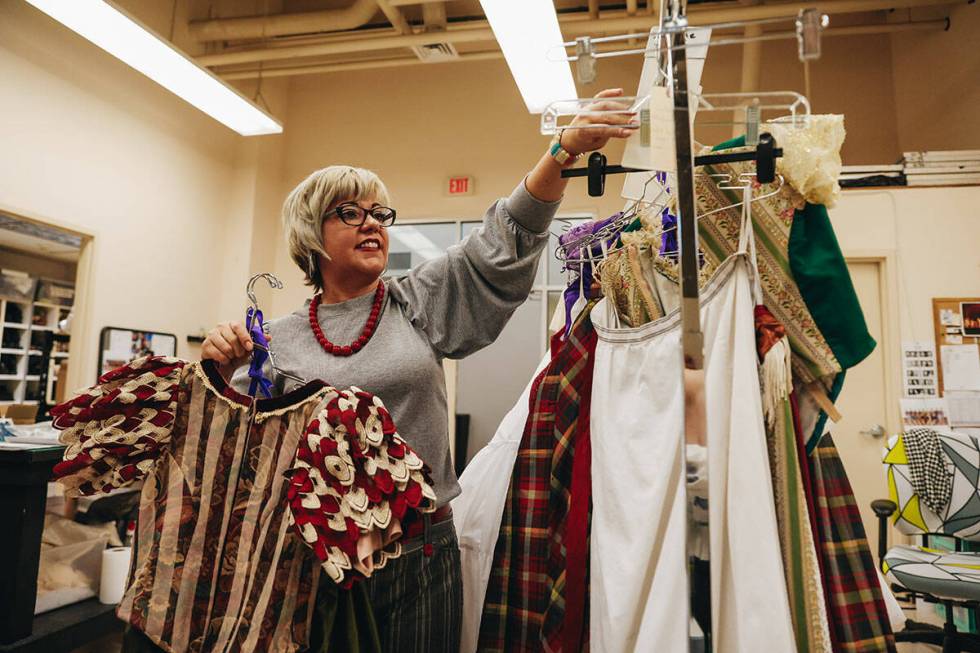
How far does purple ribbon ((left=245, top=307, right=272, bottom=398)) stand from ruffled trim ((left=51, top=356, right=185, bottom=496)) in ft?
0.44

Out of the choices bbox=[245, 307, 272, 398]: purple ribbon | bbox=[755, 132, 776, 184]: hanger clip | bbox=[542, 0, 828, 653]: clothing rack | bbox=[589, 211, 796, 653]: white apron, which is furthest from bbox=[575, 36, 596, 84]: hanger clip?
bbox=[245, 307, 272, 398]: purple ribbon

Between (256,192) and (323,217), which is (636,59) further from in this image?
(323,217)

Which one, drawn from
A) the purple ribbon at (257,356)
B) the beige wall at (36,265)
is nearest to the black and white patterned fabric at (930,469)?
the purple ribbon at (257,356)

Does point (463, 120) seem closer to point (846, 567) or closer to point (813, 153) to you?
Answer: point (813, 153)

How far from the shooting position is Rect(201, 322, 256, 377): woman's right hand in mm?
1058

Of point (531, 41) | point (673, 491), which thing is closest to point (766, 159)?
point (673, 491)

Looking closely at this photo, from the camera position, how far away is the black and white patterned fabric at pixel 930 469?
2.52 m

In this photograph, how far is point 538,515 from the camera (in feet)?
3.57

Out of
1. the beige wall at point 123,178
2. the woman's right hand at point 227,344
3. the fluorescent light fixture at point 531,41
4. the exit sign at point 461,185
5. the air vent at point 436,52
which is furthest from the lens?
the exit sign at point 461,185

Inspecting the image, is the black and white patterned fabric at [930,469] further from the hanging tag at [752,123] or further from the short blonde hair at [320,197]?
the short blonde hair at [320,197]

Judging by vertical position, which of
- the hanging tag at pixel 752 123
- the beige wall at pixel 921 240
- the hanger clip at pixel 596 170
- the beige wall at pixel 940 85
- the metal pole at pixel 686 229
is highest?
the beige wall at pixel 940 85

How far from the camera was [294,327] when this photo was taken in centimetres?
119

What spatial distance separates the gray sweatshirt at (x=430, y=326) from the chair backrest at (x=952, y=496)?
7.72 feet

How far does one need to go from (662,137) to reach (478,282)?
0.50m
